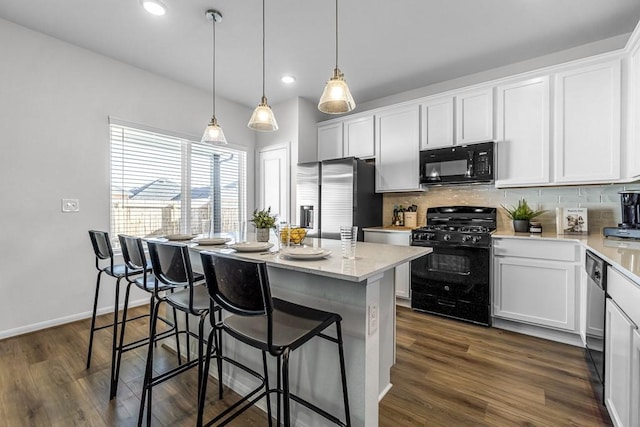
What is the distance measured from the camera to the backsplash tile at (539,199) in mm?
2766

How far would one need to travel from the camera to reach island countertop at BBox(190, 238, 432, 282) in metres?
1.18

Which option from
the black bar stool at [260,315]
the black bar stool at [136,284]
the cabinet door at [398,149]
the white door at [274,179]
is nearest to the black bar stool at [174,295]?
the black bar stool at [136,284]

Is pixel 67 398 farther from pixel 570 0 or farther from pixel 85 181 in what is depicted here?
pixel 570 0

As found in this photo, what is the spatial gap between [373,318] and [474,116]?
270 centimetres

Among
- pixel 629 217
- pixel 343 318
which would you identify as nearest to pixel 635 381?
pixel 343 318

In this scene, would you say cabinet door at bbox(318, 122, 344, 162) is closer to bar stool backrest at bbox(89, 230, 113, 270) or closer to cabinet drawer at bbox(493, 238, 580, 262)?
cabinet drawer at bbox(493, 238, 580, 262)

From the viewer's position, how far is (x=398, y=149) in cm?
369

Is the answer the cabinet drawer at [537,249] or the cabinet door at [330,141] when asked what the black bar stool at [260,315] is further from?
the cabinet door at [330,141]

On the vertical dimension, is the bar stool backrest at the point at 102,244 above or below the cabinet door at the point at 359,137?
below

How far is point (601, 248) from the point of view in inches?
72.8

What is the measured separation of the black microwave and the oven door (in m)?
0.78

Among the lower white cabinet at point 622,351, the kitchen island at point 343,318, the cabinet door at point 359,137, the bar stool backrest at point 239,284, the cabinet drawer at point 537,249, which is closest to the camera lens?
the bar stool backrest at point 239,284

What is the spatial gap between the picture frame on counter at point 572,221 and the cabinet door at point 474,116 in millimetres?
986

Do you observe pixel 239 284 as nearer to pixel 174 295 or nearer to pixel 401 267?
pixel 174 295
